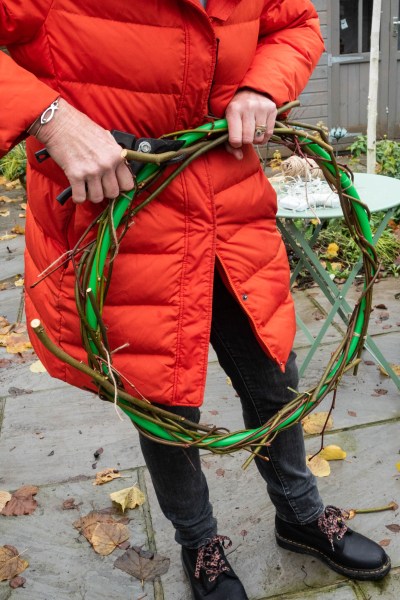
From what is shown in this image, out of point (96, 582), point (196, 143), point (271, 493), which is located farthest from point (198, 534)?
point (196, 143)

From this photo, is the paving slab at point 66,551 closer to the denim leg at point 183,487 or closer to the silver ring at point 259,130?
the denim leg at point 183,487

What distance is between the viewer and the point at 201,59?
1485 millimetres

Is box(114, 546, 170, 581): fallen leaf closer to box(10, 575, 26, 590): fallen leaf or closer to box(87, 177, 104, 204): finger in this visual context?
box(10, 575, 26, 590): fallen leaf

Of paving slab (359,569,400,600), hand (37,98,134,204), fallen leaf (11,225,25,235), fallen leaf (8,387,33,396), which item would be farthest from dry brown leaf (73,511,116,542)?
fallen leaf (11,225,25,235)

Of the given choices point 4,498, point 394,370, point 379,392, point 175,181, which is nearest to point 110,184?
point 175,181

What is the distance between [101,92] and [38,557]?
1621mm

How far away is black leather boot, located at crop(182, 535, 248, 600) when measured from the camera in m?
2.05

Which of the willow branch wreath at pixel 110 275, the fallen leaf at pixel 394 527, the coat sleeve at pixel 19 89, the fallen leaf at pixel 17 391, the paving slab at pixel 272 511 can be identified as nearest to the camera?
the coat sleeve at pixel 19 89

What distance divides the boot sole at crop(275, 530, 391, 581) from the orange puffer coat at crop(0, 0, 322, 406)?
31.3 inches

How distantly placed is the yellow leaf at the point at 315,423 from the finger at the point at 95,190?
174 centimetres

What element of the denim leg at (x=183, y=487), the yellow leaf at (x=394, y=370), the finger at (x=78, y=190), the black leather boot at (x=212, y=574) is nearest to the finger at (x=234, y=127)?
the finger at (x=78, y=190)

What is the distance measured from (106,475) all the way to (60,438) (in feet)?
1.27

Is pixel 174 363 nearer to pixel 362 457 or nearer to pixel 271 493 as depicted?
pixel 271 493

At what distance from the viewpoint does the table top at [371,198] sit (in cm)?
279
